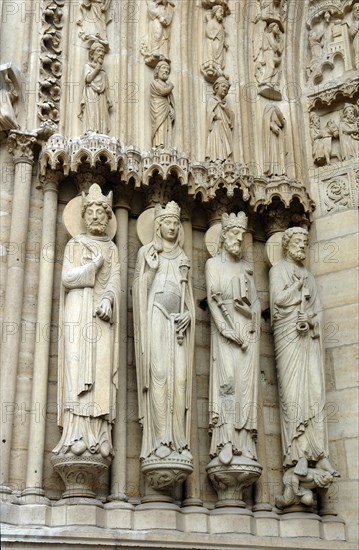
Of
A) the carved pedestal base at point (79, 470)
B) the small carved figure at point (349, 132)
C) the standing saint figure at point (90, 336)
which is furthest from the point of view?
the small carved figure at point (349, 132)

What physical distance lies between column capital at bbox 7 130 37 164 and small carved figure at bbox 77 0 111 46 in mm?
1248

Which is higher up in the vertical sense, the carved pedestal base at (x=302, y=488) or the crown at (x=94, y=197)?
the crown at (x=94, y=197)

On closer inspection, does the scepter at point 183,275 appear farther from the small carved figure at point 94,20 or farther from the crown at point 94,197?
the small carved figure at point 94,20

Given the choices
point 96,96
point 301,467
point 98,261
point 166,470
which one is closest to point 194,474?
point 166,470

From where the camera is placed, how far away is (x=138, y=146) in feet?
24.2

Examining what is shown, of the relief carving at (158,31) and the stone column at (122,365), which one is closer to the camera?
the stone column at (122,365)

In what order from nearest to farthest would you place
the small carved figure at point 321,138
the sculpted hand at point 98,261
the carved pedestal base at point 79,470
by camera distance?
the carved pedestal base at point 79,470
the sculpted hand at point 98,261
the small carved figure at point 321,138

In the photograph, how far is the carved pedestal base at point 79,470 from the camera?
596cm

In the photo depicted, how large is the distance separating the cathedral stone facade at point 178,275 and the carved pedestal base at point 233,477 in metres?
0.02

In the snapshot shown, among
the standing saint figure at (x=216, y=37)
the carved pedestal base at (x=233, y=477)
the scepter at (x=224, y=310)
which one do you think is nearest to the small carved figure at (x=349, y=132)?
the standing saint figure at (x=216, y=37)

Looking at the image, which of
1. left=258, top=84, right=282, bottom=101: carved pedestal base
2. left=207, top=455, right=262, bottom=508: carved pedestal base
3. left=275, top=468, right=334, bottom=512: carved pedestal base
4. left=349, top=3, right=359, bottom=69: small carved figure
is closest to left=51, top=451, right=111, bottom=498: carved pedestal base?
left=207, top=455, right=262, bottom=508: carved pedestal base

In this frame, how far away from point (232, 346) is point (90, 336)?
1.24 meters

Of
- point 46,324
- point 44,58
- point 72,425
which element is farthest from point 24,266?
point 44,58

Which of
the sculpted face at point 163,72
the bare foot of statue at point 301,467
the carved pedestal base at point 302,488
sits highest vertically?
the sculpted face at point 163,72
